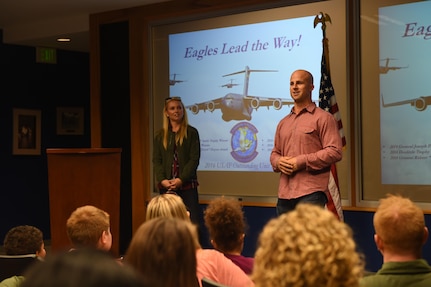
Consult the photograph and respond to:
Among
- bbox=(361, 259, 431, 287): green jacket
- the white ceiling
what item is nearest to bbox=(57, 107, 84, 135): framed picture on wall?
the white ceiling

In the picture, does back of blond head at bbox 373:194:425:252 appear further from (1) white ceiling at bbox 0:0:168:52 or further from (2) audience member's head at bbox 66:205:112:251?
(1) white ceiling at bbox 0:0:168:52

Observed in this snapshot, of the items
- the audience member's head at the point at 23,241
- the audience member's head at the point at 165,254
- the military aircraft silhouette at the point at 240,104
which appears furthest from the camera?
the military aircraft silhouette at the point at 240,104

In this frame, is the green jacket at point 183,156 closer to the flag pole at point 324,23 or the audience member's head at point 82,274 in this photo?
the flag pole at point 324,23

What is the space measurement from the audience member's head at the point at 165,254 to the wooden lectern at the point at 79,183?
4.20m

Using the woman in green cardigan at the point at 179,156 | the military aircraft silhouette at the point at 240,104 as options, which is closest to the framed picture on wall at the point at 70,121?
the military aircraft silhouette at the point at 240,104

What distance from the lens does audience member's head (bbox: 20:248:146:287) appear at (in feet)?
1.83

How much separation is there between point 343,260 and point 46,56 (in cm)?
888

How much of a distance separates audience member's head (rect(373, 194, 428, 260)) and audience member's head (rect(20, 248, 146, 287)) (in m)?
1.88

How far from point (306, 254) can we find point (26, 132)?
8.64 meters

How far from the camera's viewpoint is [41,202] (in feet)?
32.0

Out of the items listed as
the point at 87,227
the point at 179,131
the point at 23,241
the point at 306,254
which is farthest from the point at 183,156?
the point at 306,254

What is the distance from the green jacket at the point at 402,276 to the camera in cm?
218

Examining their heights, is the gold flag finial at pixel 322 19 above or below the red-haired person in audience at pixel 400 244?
above

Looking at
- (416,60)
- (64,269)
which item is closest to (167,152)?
(416,60)
